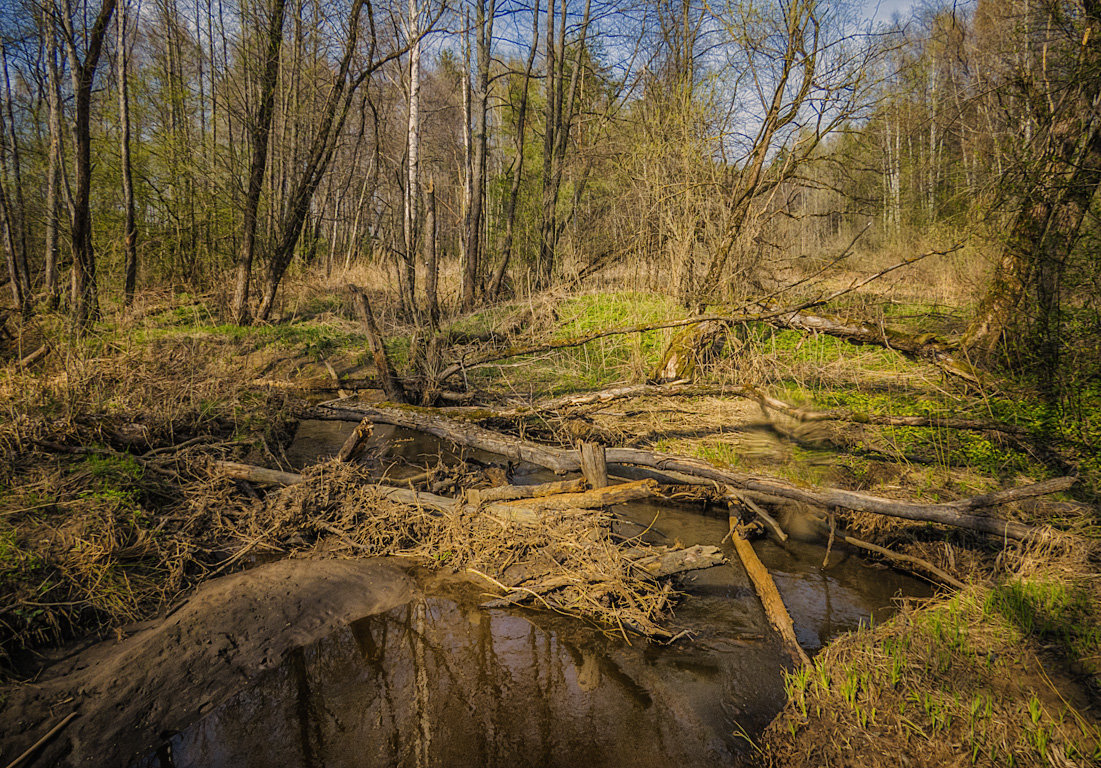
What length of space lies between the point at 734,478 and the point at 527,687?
8.38 feet

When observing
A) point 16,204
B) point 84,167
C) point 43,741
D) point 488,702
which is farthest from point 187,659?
point 16,204

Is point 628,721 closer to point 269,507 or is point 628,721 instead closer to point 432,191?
point 269,507

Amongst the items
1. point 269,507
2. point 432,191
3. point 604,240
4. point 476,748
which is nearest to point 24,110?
point 432,191

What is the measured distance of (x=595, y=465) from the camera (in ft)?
16.2

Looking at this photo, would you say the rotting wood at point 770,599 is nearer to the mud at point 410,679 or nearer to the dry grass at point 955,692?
the mud at point 410,679

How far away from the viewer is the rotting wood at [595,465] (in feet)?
16.2

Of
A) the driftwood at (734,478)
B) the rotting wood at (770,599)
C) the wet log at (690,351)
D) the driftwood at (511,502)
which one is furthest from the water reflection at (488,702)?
the wet log at (690,351)

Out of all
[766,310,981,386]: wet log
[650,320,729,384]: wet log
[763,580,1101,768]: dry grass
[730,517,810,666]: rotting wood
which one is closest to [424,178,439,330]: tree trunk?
[650,320,729,384]: wet log

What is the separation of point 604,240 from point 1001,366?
8.19m

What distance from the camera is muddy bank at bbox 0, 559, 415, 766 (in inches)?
116

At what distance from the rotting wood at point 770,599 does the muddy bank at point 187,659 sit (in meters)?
2.77

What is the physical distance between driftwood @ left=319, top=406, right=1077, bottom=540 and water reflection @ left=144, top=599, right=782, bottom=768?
1439mm

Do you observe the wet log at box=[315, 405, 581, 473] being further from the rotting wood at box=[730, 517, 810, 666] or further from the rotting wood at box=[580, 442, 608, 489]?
the rotting wood at box=[730, 517, 810, 666]

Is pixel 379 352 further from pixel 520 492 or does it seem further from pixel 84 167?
pixel 84 167
